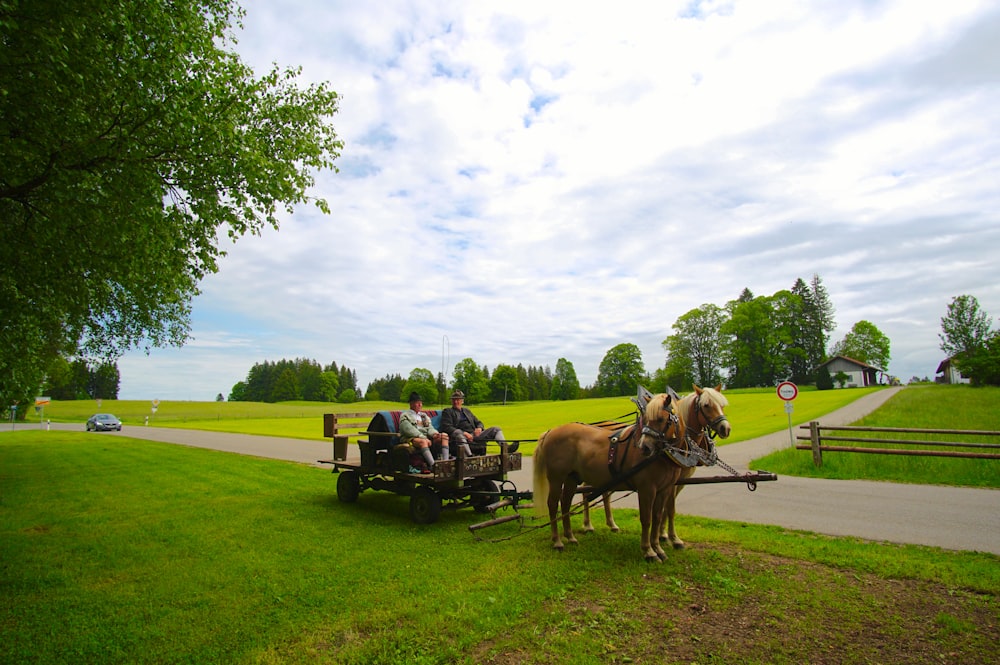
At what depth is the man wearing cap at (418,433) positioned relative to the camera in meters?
8.48

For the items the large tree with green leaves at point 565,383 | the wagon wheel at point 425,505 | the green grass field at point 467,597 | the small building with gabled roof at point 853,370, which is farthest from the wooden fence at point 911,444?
the large tree with green leaves at point 565,383

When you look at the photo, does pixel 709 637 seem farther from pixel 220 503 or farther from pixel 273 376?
pixel 273 376

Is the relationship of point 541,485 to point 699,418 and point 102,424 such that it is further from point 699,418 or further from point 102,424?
point 102,424

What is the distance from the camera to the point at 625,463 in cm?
632

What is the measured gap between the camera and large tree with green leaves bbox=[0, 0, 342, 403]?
17.0 ft

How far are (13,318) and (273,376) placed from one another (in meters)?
136

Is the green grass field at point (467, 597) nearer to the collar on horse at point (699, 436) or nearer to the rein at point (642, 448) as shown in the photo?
the rein at point (642, 448)

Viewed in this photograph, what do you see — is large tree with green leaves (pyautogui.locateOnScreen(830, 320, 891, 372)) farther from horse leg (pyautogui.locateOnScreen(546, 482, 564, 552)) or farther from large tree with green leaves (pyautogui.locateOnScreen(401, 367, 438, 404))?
horse leg (pyautogui.locateOnScreen(546, 482, 564, 552))

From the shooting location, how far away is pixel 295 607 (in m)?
4.93

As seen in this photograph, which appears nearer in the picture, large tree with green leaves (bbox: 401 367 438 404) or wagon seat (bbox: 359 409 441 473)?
wagon seat (bbox: 359 409 441 473)

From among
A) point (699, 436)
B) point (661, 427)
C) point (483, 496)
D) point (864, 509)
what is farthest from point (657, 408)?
point (864, 509)

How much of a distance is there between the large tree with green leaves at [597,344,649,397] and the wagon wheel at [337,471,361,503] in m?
80.6

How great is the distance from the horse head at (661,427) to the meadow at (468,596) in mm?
1404

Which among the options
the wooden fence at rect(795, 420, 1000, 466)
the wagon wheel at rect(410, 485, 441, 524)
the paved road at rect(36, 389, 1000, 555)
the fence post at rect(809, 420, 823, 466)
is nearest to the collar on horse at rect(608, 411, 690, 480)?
the paved road at rect(36, 389, 1000, 555)
